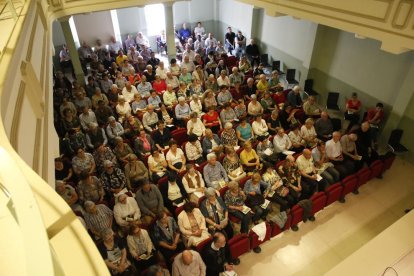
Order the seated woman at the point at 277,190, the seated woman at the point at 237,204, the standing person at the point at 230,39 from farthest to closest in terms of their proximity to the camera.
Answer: the standing person at the point at 230,39 < the seated woman at the point at 277,190 < the seated woman at the point at 237,204

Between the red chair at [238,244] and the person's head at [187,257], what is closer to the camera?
the person's head at [187,257]

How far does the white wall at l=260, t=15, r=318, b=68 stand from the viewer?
351 inches

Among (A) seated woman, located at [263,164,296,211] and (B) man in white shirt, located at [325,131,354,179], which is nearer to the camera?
(A) seated woman, located at [263,164,296,211]

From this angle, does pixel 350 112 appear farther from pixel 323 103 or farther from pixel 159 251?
pixel 159 251

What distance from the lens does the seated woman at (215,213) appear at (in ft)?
15.4

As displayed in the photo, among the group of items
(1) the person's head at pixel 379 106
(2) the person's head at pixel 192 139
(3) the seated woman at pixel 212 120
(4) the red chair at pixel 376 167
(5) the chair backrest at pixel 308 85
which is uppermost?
(1) the person's head at pixel 379 106

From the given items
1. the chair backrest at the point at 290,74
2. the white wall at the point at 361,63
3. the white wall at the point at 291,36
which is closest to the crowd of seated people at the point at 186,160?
the white wall at the point at 361,63

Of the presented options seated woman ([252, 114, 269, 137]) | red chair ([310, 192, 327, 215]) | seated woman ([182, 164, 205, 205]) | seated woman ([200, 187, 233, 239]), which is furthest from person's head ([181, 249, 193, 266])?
seated woman ([252, 114, 269, 137])

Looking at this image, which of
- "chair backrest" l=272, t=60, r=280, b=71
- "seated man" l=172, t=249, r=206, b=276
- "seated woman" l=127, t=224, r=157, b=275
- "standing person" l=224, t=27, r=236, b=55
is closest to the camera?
"seated man" l=172, t=249, r=206, b=276

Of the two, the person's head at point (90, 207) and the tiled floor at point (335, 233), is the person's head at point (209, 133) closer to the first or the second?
the tiled floor at point (335, 233)

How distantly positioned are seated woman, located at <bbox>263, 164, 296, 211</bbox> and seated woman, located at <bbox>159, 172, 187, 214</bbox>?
1541 millimetres

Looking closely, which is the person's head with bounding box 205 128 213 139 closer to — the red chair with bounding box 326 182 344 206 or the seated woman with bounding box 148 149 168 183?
the seated woman with bounding box 148 149 168 183

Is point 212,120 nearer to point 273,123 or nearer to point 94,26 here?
point 273,123

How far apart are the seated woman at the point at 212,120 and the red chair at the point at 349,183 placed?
2.96 meters
